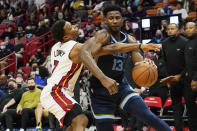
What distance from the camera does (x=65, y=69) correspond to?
4.90 m

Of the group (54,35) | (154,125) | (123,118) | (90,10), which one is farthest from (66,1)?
(154,125)

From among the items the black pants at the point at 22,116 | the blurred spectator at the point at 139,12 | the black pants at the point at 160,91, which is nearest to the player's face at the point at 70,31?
the black pants at the point at 160,91

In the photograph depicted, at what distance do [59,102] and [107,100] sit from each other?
24.6 inches

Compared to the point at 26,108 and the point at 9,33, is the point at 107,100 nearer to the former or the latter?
the point at 26,108

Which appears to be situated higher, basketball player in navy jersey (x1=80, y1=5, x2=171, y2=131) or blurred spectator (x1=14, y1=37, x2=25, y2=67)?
basketball player in navy jersey (x1=80, y1=5, x2=171, y2=131)

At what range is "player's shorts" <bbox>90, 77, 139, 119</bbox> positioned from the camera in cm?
454

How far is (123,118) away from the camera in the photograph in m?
8.09

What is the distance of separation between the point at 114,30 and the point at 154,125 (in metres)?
1.18

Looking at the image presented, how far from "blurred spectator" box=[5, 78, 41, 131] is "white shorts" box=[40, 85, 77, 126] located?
4301mm

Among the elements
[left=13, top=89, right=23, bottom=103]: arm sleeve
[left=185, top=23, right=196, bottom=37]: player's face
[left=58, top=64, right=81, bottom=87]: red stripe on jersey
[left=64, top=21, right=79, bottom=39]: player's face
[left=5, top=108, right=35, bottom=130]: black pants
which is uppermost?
[left=64, top=21, right=79, bottom=39]: player's face

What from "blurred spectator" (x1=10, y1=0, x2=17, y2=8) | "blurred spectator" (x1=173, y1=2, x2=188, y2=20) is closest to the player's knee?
"blurred spectator" (x1=173, y1=2, x2=188, y2=20)

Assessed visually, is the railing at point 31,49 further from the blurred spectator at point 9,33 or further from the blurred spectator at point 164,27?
the blurred spectator at point 164,27

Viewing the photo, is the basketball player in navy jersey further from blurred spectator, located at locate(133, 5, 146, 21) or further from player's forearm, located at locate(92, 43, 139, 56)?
blurred spectator, located at locate(133, 5, 146, 21)

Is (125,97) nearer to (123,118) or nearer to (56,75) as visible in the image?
(56,75)
